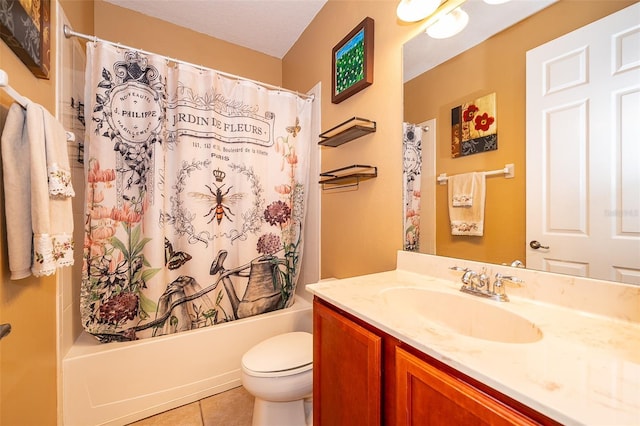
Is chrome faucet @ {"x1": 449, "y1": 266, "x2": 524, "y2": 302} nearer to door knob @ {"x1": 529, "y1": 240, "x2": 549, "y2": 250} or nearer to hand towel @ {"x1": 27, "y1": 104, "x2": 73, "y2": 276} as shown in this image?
door knob @ {"x1": 529, "y1": 240, "x2": 549, "y2": 250}

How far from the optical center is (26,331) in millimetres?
913

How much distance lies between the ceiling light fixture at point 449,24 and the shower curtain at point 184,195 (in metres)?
1.05

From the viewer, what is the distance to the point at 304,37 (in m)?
2.14

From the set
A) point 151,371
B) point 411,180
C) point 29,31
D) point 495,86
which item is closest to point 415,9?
point 495,86

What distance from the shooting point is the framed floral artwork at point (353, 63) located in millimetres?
1432

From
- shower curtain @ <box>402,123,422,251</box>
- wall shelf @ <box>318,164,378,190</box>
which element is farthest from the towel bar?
wall shelf @ <box>318,164,378,190</box>

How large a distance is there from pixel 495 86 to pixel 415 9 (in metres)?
0.55

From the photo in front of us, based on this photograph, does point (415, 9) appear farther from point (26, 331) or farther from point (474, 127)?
point (26, 331)

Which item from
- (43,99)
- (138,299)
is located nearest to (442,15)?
(43,99)

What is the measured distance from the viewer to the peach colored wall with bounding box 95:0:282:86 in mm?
1874

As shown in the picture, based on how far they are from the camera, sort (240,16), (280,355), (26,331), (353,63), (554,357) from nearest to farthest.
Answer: (554,357)
(26,331)
(280,355)
(353,63)
(240,16)

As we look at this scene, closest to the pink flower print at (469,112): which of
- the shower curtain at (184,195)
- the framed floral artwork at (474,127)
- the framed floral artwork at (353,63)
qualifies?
the framed floral artwork at (474,127)

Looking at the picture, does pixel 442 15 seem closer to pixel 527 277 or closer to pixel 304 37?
pixel 527 277

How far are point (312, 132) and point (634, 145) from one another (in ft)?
5.52
